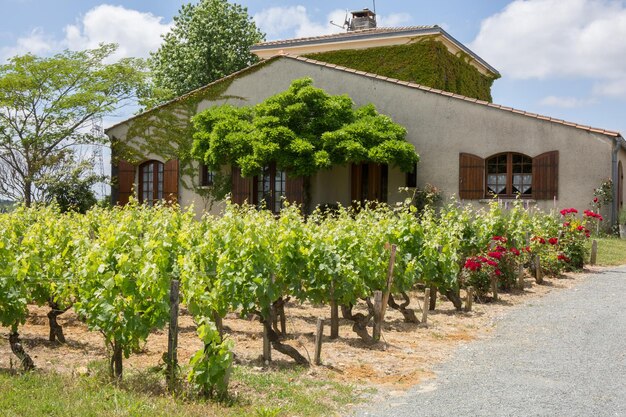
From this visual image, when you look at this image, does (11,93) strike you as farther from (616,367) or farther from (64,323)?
(616,367)

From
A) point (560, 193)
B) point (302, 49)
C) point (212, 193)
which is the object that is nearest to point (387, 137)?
point (560, 193)

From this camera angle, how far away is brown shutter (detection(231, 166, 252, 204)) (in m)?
20.7

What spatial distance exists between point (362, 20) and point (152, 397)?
2460 centimetres

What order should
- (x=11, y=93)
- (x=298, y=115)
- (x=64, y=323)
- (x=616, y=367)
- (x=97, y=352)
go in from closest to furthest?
(x=616, y=367) < (x=97, y=352) < (x=64, y=323) < (x=298, y=115) < (x=11, y=93)

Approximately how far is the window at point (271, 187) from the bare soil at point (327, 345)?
1066cm

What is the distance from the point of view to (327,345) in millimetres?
7359

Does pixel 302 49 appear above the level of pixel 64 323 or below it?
above

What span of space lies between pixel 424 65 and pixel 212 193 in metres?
8.04

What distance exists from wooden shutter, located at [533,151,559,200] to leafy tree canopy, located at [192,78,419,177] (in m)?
3.12

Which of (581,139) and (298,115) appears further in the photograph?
(298,115)

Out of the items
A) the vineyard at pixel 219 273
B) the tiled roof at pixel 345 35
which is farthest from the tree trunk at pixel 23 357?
the tiled roof at pixel 345 35

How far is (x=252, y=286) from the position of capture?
643cm

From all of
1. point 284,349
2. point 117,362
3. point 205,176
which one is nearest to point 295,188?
point 205,176

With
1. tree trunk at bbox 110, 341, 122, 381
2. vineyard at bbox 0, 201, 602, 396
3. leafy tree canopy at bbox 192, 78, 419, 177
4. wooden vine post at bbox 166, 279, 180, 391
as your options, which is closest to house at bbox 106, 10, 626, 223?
leafy tree canopy at bbox 192, 78, 419, 177
